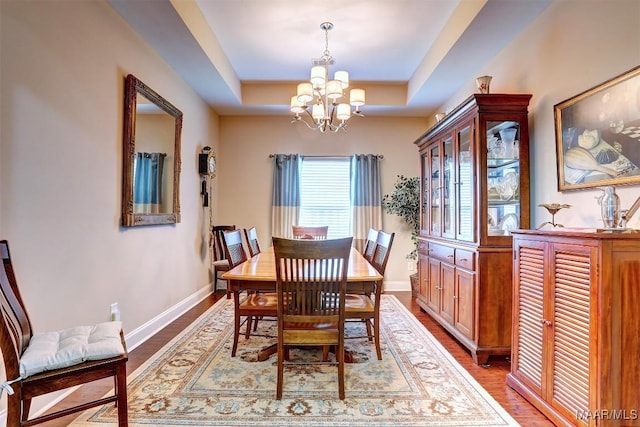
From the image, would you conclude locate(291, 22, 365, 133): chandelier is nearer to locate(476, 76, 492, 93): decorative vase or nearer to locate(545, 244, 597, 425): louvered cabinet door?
locate(476, 76, 492, 93): decorative vase

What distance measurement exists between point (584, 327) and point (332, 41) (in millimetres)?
3206

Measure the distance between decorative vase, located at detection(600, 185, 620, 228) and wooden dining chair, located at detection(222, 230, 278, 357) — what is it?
1.97 meters

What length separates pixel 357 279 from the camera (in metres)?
2.11

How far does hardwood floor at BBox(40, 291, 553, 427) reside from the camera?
188 centimetres

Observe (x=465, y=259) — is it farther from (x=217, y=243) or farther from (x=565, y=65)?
(x=217, y=243)

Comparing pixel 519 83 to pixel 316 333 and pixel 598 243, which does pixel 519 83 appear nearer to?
pixel 598 243

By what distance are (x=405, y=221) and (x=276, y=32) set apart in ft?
10.4

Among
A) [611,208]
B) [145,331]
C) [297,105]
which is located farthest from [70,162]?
[611,208]

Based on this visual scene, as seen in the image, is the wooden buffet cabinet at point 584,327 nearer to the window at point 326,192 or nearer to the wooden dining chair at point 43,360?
the wooden dining chair at point 43,360

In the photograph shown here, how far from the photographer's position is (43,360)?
4.84 feet

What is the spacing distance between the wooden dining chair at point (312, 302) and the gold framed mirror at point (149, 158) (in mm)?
1562

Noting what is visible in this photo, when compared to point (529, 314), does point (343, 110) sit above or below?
above

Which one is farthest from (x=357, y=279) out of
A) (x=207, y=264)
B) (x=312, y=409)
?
(x=207, y=264)
